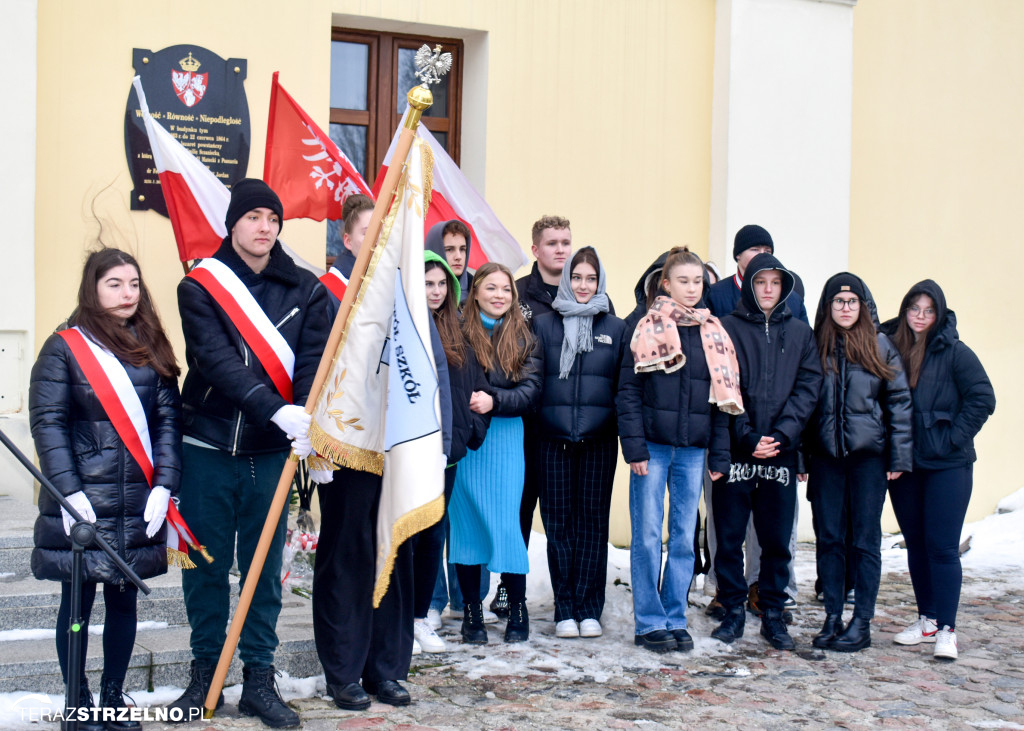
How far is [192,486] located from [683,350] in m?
2.36

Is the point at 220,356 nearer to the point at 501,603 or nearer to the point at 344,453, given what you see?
the point at 344,453

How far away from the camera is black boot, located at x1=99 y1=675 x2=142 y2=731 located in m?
3.62

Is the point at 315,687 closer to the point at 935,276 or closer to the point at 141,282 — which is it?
the point at 141,282

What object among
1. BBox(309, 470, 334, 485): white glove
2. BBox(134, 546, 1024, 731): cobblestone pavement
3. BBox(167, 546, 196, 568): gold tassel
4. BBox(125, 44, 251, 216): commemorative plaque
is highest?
BBox(125, 44, 251, 216): commemorative plaque

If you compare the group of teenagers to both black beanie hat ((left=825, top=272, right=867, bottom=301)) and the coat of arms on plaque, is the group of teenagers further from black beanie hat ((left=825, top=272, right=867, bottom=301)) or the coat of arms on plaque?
the coat of arms on plaque

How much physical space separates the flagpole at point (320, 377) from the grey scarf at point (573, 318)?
1.55 metres

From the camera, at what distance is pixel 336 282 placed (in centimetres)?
453

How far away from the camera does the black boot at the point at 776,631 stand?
16.8ft

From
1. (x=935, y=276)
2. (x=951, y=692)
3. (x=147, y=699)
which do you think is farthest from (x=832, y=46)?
(x=147, y=699)

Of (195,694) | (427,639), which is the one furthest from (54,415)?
(427,639)

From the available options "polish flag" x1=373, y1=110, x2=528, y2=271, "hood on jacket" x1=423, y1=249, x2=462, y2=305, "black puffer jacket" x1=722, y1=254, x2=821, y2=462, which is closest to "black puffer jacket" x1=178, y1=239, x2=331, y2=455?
"hood on jacket" x1=423, y1=249, x2=462, y2=305

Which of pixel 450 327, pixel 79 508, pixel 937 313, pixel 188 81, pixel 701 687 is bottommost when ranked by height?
pixel 701 687

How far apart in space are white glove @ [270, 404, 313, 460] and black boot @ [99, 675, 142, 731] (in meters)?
0.97

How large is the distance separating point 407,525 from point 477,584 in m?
1.35
